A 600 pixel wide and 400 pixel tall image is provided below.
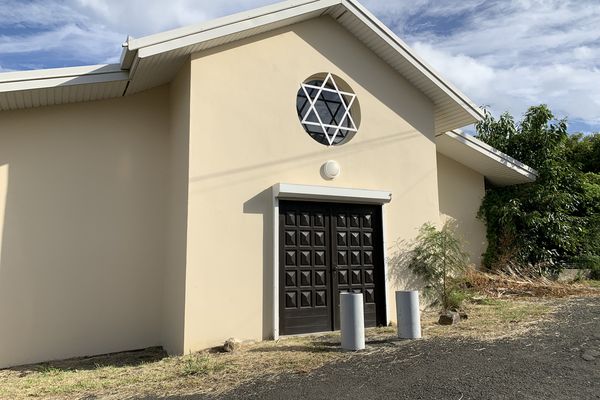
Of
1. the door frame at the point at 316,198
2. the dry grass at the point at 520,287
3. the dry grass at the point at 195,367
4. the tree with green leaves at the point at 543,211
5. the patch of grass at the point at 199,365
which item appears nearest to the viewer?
the dry grass at the point at 195,367

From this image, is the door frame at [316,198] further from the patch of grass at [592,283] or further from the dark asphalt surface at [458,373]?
the patch of grass at [592,283]

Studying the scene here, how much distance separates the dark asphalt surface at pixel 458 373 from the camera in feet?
15.9

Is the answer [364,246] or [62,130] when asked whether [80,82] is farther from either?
[364,246]

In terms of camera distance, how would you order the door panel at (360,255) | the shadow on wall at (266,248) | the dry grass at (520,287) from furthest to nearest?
1. the dry grass at (520,287)
2. the door panel at (360,255)
3. the shadow on wall at (266,248)

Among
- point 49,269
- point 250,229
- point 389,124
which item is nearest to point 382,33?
point 389,124

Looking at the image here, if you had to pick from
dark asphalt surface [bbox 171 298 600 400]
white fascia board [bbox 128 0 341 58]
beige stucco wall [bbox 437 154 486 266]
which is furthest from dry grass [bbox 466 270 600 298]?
white fascia board [bbox 128 0 341 58]

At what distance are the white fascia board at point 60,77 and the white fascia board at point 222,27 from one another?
36.6 inches

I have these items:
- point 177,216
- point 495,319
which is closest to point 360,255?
point 495,319

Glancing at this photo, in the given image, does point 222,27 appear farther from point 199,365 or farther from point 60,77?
point 199,365

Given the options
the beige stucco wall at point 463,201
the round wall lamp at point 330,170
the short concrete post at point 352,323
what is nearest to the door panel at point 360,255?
the round wall lamp at point 330,170

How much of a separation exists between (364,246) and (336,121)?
8.13 feet

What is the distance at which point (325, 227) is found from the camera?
27.8ft

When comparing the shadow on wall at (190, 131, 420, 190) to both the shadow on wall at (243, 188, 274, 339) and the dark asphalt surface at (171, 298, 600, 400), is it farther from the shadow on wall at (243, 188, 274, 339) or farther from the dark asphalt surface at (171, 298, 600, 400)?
the dark asphalt surface at (171, 298, 600, 400)

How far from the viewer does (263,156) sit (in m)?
8.09
